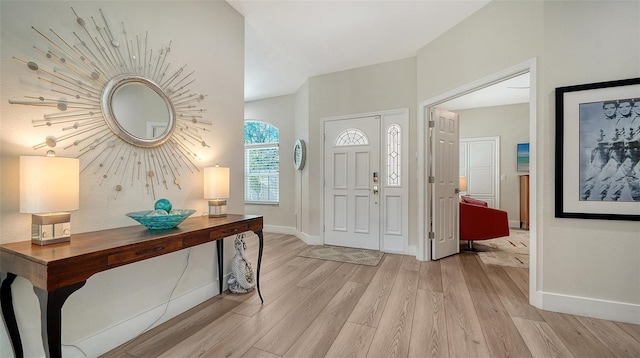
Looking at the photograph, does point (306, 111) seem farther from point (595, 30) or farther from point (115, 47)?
point (595, 30)

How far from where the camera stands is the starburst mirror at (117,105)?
147cm

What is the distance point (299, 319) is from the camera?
2.03 metres

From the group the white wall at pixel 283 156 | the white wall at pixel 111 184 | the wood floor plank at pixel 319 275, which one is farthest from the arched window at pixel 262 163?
the white wall at pixel 111 184

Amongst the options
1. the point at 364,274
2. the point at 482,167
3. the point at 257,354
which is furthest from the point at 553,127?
the point at 482,167

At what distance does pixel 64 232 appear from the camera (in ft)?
4.48

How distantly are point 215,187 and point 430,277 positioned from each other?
2533 mm

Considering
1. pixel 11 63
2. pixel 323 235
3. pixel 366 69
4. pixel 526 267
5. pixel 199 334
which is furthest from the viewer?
pixel 323 235

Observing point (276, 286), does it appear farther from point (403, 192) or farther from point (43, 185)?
point (403, 192)

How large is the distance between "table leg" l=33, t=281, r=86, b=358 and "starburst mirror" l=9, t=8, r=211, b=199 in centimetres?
78

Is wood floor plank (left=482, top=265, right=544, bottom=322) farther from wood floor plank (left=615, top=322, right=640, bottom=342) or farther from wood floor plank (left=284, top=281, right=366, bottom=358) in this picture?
wood floor plank (left=284, top=281, right=366, bottom=358)

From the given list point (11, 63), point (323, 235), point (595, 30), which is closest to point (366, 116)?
point (323, 235)

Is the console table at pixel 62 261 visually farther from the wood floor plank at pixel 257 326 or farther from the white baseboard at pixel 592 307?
the white baseboard at pixel 592 307

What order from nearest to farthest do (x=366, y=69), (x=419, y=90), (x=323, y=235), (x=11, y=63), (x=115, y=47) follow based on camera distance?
(x=11, y=63)
(x=115, y=47)
(x=419, y=90)
(x=366, y=69)
(x=323, y=235)

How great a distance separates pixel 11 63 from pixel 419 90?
3762 millimetres
